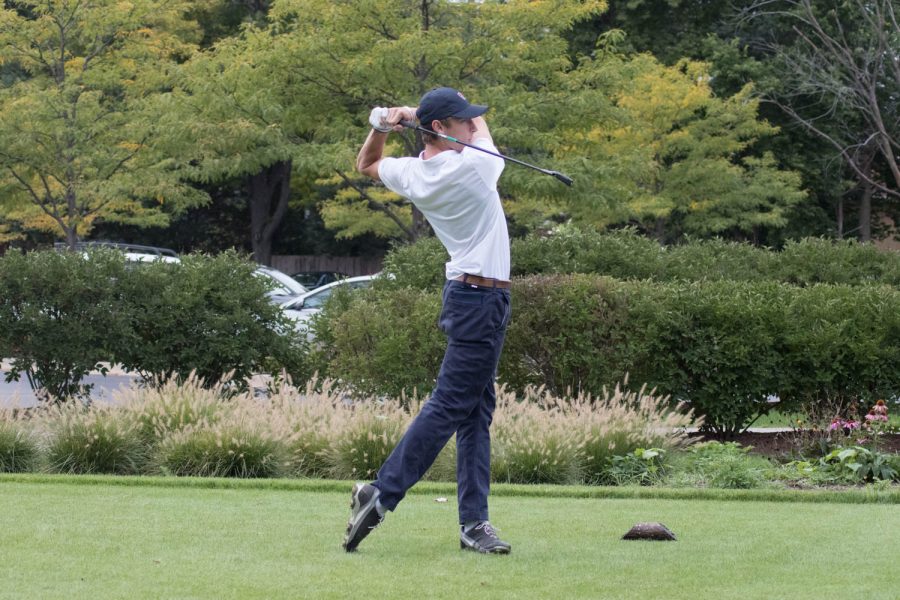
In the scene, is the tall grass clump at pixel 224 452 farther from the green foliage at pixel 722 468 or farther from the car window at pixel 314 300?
the car window at pixel 314 300

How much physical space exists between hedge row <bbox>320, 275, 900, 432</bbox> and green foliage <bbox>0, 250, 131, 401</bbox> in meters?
2.92

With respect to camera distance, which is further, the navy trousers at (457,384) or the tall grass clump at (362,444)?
the tall grass clump at (362,444)

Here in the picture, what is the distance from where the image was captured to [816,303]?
37.0ft

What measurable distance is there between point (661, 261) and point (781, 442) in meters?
3.18

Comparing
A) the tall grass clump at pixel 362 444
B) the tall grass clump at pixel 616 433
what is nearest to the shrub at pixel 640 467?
the tall grass clump at pixel 616 433

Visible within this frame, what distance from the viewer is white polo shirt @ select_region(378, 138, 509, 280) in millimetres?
5602

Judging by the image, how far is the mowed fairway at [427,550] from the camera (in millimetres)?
4688

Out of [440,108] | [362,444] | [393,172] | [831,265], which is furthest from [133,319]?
[831,265]

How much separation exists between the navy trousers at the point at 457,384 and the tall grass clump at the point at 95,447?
4196mm

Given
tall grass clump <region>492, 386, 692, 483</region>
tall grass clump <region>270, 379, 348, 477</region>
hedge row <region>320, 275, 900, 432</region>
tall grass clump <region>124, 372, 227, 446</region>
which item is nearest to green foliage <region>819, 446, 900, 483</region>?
tall grass clump <region>492, 386, 692, 483</region>

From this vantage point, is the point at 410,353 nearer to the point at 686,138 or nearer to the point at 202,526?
the point at 202,526

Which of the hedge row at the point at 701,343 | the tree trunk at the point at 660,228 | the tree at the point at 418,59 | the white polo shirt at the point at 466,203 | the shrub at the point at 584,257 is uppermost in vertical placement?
the tree at the point at 418,59

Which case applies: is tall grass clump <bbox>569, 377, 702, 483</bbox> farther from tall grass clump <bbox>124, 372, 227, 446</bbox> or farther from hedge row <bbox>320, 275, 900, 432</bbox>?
tall grass clump <bbox>124, 372, 227, 446</bbox>

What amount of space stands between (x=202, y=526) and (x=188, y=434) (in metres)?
3.11
